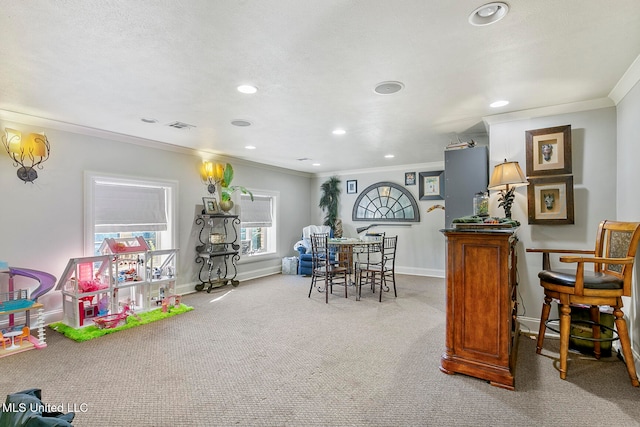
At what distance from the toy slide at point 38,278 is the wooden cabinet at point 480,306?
388cm

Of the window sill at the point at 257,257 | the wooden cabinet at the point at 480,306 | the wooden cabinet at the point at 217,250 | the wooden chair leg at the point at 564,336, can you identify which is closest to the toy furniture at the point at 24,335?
the wooden cabinet at the point at 217,250

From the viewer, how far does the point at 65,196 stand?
3.78 metres

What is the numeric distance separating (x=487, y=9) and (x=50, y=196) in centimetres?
456

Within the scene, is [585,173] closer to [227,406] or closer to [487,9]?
[487,9]

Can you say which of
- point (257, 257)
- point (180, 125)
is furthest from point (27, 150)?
point (257, 257)

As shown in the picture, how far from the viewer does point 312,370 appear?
2.55 meters

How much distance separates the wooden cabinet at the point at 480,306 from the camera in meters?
2.27

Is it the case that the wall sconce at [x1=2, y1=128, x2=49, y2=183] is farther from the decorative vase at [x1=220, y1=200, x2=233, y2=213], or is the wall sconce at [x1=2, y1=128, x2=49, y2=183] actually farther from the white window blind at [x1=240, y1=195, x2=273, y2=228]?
the white window blind at [x1=240, y1=195, x2=273, y2=228]

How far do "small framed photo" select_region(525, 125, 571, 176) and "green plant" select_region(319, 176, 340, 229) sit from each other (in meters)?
4.70

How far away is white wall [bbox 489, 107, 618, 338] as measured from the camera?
9.95 feet

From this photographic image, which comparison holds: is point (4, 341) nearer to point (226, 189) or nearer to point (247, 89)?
point (247, 89)

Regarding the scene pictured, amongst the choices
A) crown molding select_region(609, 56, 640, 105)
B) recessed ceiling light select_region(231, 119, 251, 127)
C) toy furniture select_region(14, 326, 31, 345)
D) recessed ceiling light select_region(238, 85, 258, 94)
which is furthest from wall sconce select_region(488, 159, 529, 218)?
toy furniture select_region(14, 326, 31, 345)

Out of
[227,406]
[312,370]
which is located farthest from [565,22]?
[227,406]

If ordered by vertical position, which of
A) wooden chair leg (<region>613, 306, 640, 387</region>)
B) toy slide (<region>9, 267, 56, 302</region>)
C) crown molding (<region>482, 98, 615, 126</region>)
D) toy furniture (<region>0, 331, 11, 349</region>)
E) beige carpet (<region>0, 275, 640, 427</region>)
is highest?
crown molding (<region>482, 98, 615, 126</region>)
